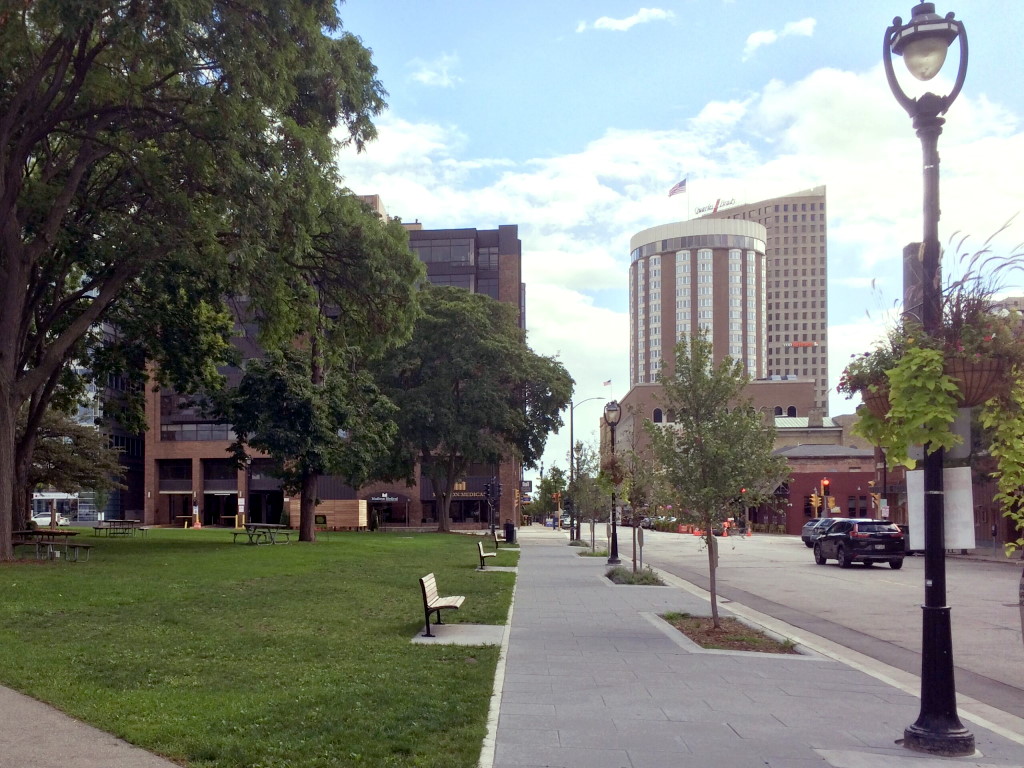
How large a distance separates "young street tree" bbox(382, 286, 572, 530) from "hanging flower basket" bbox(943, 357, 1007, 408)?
47573mm

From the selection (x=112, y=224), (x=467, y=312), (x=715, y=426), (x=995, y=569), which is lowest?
(x=995, y=569)

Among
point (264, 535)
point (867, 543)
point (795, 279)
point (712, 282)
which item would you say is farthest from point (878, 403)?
point (795, 279)

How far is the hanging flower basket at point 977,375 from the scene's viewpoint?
6.43 metres

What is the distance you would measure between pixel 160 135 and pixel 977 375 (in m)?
17.0

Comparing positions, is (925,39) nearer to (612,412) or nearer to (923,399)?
(923,399)

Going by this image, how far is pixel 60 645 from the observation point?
10.1 m

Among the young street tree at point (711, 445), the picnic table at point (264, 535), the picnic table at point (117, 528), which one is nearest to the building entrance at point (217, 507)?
the picnic table at point (117, 528)

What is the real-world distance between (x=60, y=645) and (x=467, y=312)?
4664 cm

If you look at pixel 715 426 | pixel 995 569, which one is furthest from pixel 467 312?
pixel 715 426

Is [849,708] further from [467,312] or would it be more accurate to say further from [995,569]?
[467,312]

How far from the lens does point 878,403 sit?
6.93 metres

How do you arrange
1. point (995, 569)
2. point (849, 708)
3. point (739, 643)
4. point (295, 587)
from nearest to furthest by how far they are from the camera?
1. point (849, 708)
2. point (739, 643)
3. point (295, 587)
4. point (995, 569)

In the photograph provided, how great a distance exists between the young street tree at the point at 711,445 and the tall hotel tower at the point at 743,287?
134m

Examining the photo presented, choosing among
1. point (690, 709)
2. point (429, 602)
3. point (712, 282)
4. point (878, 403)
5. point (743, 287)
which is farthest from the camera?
point (712, 282)
